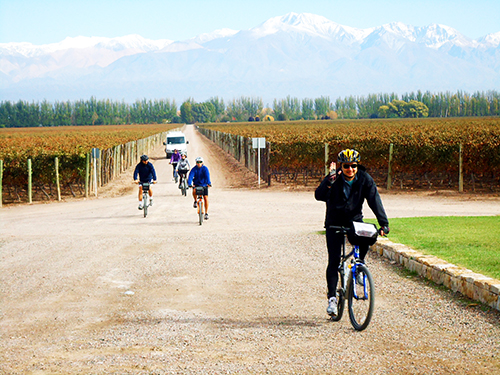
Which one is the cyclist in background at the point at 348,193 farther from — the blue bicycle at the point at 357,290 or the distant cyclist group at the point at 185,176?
the distant cyclist group at the point at 185,176

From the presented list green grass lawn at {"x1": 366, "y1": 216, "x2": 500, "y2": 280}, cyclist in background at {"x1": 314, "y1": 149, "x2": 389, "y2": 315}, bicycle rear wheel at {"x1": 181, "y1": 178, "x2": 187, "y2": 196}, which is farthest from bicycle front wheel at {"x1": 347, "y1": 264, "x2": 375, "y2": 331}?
bicycle rear wheel at {"x1": 181, "y1": 178, "x2": 187, "y2": 196}

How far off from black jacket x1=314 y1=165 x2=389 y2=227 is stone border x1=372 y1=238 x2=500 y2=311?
Answer: 82.6 inches

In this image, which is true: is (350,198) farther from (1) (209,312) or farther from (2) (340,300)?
(1) (209,312)

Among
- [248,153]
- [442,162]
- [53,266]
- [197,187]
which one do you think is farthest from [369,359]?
[248,153]

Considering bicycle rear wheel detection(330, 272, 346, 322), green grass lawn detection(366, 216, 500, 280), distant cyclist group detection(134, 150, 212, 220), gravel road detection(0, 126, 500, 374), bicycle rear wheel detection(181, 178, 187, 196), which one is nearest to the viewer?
gravel road detection(0, 126, 500, 374)

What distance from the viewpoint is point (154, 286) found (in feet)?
30.3

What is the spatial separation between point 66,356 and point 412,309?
4293 mm

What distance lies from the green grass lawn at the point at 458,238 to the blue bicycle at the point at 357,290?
252cm

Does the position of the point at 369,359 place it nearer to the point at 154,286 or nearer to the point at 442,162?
the point at 154,286

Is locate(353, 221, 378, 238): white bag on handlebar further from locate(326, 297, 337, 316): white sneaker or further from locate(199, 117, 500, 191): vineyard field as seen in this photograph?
locate(199, 117, 500, 191): vineyard field

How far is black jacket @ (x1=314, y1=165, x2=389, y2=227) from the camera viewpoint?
259 inches

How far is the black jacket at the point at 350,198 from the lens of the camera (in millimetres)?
6566

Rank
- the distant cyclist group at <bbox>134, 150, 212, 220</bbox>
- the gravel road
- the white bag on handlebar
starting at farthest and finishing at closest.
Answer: the distant cyclist group at <bbox>134, 150, 212, 220</bbox> → the white bag on handlebar → the gravel road

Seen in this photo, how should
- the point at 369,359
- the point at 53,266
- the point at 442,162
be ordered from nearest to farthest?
the point at 369,359 → the point at 53,266 → the point at 442,162
